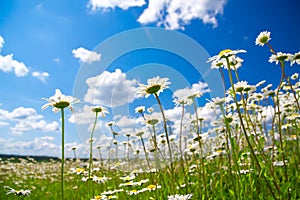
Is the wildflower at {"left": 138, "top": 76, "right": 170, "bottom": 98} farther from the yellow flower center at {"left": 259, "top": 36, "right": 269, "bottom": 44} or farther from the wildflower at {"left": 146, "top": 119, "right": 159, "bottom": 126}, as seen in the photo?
the yellow flower center at {"left": 259, "top": 36, "right": 269, "bottom": 44}

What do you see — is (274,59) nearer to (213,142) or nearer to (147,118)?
(147,118)

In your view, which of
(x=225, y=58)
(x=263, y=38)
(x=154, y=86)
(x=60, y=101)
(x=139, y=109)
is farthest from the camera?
(x=139, y=109)

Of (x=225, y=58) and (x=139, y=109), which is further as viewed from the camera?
(x=139, y=109)

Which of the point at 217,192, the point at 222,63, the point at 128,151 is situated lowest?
the point at 217,192

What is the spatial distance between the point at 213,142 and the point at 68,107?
15.2ft

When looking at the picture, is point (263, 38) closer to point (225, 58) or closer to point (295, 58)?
point (295, 58)

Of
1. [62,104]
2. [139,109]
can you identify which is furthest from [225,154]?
[62,104]

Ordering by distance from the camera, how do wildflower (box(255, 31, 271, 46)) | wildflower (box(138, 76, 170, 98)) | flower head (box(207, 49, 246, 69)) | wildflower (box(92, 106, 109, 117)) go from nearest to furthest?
1. flower head (box(207, 49, 246, 69))
2. wildflower (box(138, 76, 170, 98))
3. wildflower (box(255, 31, 271, 46))
4. wildflower (box(92, 106, 109, 117))

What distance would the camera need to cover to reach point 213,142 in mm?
6203

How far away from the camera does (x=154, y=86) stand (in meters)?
2.35

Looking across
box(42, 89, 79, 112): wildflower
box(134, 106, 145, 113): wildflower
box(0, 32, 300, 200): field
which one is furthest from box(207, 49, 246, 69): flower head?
box(42, 89, 79, 112): wildflower

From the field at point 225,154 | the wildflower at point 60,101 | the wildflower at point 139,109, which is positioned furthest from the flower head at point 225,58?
the wildflower at point 60,101

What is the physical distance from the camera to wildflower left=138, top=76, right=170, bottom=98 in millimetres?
2342

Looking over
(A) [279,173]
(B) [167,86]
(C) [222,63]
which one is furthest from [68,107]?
(A) [279,173]
